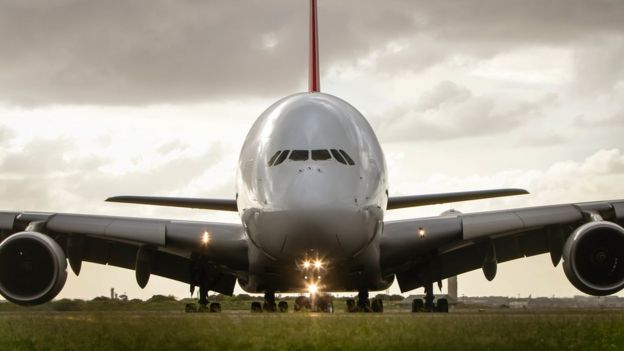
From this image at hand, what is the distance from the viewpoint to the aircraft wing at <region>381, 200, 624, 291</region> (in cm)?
1989

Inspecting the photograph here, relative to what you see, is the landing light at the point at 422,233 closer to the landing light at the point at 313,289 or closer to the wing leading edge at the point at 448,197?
the wing leading edge at the point at 448,197

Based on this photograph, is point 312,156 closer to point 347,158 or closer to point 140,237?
point 347,158

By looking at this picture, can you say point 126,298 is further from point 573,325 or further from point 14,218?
point 573,325

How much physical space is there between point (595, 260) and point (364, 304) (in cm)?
609

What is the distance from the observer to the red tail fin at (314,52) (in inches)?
1088

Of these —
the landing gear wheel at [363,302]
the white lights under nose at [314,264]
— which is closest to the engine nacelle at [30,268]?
the white lights under nose at [314,264]

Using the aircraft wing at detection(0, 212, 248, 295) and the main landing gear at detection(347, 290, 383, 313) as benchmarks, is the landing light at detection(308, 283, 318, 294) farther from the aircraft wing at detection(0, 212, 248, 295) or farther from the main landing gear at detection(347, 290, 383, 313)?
the main landing gear at detection(347, 290, 383, 313)

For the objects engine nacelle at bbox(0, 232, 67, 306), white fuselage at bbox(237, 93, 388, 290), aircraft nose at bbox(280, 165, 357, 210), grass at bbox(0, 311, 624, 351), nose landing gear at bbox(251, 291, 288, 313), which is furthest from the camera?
nose landing gear at bbox(251, 291, 288, 313)

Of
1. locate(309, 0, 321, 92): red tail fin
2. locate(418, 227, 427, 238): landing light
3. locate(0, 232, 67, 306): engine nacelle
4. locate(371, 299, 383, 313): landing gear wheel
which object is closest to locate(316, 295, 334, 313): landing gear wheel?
locate(418, 227, 427, 238): landing light

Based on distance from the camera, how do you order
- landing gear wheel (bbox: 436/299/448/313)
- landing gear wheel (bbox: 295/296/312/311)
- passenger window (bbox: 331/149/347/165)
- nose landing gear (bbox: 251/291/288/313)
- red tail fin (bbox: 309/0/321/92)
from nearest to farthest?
passenger window (bbox: 331/149/347/165) → landing gear wheel (bbox: 295/296/312/311) → landing gear wheel (bbox: 436/299/448/313) → nose landing gear (bbox: 251/291/288/313) → red tail fin (bbox: 309/0/321/92)

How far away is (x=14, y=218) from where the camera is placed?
20.2 metres

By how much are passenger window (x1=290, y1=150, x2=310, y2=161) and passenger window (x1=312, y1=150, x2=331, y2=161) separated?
0.36 feet

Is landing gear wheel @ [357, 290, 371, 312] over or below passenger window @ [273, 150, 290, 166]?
below

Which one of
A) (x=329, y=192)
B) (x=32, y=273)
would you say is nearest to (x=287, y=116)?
(x=329, y=192)
